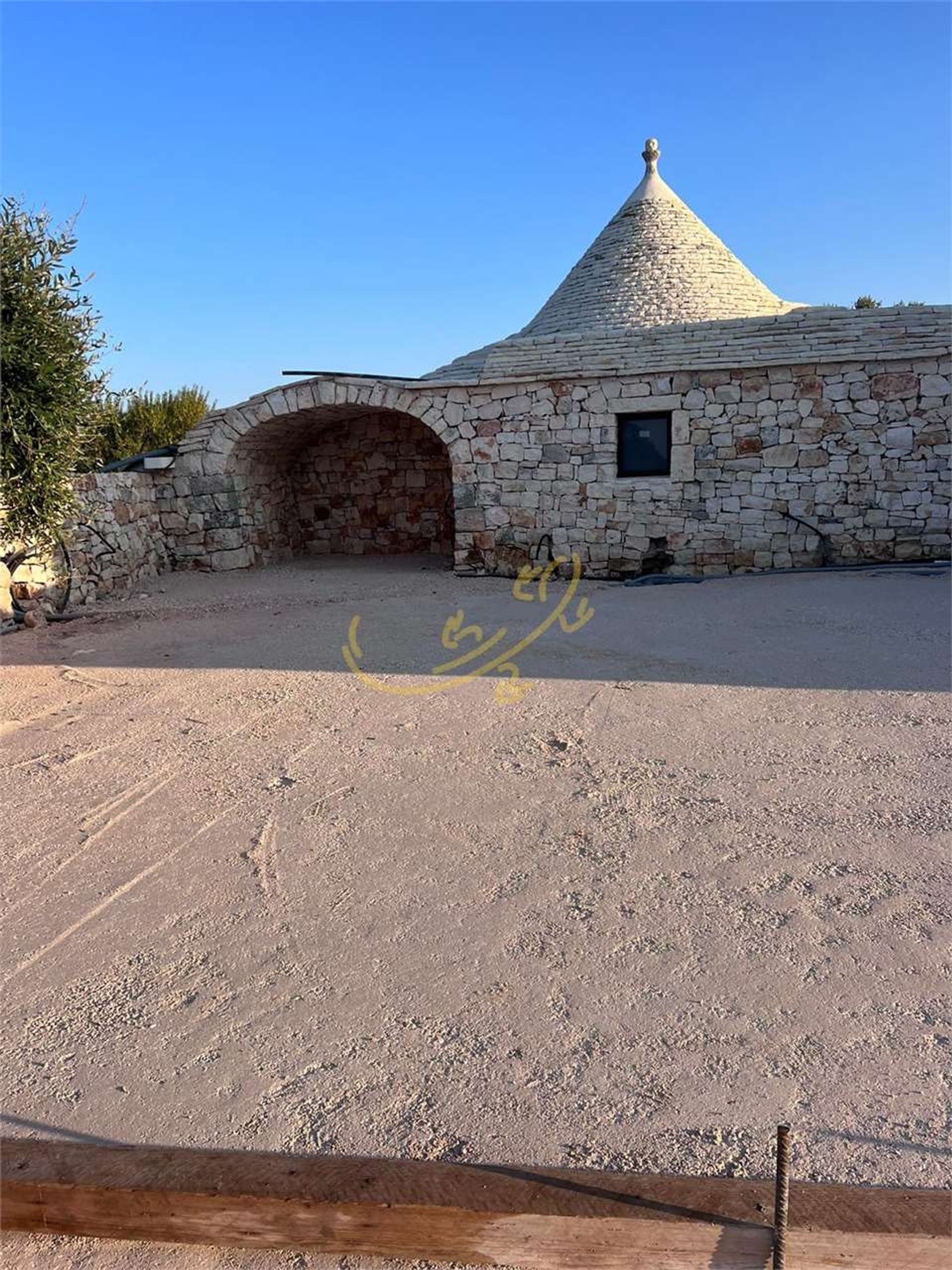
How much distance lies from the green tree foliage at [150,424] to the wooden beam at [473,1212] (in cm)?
1619

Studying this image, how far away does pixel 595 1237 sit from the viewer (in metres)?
1.68

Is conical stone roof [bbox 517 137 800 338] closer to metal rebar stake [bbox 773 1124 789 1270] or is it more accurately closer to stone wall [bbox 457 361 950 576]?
stone wall [bbox 457 361 950 576]

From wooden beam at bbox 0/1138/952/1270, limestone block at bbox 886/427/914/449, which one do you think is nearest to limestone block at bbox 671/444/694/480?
limestone block at bbox 886/427/914/449

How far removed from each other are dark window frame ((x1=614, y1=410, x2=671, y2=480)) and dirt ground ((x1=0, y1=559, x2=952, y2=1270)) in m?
5.21

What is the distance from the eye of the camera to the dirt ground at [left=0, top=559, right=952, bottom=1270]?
2.04 metres

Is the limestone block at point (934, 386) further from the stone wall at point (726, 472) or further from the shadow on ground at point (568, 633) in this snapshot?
the shadow on ground at point (568, 633)

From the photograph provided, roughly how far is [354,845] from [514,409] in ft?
26.9

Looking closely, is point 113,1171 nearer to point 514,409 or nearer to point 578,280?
point 514,409

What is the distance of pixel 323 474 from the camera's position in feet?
46.7

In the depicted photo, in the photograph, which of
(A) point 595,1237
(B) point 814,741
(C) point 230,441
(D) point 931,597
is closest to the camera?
(A) point 595,1237

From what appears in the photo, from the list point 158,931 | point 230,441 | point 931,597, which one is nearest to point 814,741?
point 158,931

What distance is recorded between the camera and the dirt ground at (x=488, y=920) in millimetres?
2037

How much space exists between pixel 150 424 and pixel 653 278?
36.4 feet

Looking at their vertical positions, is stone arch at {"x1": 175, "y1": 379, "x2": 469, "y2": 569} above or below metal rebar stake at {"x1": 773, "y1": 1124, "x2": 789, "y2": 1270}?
above
